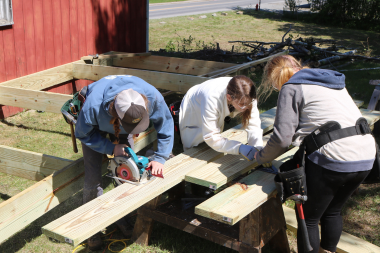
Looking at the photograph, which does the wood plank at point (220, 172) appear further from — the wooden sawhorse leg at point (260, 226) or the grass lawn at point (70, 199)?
the grass lawn at point (70, 199)

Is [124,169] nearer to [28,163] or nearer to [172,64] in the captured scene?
[28,163]

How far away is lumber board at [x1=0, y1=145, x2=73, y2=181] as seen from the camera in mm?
3623

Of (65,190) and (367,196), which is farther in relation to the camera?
(367,196)

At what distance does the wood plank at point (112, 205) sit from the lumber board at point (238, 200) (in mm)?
338

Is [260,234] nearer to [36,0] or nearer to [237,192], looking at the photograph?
[237,192]

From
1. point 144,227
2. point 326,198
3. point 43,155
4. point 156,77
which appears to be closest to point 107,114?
point 43,155

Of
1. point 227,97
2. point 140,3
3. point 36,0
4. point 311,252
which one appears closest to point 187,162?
point 227,97

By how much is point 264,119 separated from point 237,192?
80.3 inches

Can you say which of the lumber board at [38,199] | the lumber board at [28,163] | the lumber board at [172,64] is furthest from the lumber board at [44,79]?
the lumber board at [38,199]

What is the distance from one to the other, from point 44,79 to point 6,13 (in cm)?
134

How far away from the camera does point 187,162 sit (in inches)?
133

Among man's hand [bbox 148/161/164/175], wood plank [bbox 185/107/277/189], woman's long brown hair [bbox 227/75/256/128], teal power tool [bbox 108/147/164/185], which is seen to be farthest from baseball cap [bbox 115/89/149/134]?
woman's long brown hair [bbox 227/75/256/128]

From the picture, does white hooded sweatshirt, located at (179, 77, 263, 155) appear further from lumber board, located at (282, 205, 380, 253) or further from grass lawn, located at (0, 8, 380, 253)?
lumber board, located at (282, 205, 380, 253)

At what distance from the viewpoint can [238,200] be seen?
9.14 feet
